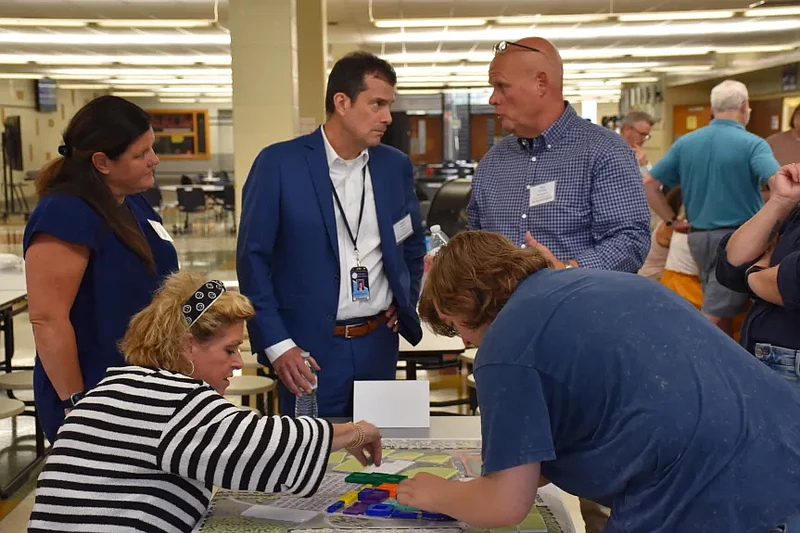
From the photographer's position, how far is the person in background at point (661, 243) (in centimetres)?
597

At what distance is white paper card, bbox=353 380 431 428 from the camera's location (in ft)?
7.14

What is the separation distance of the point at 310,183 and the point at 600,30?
11.2m

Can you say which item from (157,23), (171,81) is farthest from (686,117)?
(157,23)

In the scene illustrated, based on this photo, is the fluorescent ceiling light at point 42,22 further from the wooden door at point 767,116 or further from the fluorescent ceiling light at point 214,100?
the fluorescent ceiling light at point 214,100

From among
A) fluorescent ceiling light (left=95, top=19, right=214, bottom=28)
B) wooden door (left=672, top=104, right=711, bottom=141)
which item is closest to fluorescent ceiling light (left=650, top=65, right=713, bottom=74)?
wooden door (left=672, top=104, right=711, bottom=141)

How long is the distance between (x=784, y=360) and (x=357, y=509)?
1261mm

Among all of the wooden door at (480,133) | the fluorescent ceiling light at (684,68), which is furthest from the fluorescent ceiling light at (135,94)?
the fluorescent ceiling light at (684,68)

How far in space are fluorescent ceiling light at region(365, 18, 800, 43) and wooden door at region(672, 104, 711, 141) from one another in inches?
328

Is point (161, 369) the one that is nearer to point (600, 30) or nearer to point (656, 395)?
point (656, 395)

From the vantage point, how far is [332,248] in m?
2.63

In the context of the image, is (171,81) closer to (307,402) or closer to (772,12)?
(772,12)

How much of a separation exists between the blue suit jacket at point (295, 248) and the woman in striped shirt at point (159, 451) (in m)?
0.87

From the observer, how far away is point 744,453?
4.59ft

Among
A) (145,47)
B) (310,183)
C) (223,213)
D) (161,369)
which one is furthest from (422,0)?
(223,213)
